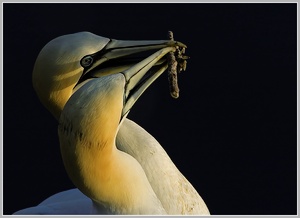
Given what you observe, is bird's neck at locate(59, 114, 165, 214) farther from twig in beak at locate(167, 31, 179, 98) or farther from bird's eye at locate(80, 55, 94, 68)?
bird's eye at locate(80, 55, 94, 68)

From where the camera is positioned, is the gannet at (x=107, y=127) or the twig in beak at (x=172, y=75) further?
the twig in beak at (x=172, y=75)

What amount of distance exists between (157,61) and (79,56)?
0.43 meters

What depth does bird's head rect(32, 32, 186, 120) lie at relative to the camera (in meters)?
3.69

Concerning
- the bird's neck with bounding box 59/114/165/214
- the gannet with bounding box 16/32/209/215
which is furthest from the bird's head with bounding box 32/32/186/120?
the bird's neck with bounding box 59/114/165/214

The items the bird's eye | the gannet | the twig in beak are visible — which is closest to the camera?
the gannet

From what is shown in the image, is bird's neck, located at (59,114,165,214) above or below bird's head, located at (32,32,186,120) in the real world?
below

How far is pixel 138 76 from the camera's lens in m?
3.37

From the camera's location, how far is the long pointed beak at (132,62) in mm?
3357

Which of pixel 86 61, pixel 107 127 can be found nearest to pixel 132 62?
pixel 86 61

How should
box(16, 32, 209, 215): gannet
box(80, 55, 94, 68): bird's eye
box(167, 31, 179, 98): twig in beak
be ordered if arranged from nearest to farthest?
box(16, 32, 209, 215): gannet < box(167, 31, 179, 98): twig in beak < box(80, 55, 94, 68): bird's eye

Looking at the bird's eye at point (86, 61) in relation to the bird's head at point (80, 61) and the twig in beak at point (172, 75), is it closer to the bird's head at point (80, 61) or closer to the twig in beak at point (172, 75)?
the bird's head at point (80, 61)

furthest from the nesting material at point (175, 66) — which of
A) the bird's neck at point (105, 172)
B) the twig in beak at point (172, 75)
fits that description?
the bird's neck at point (105, 172)

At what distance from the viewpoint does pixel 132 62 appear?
12.9 feet

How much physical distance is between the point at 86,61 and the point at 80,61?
38 millimetres
